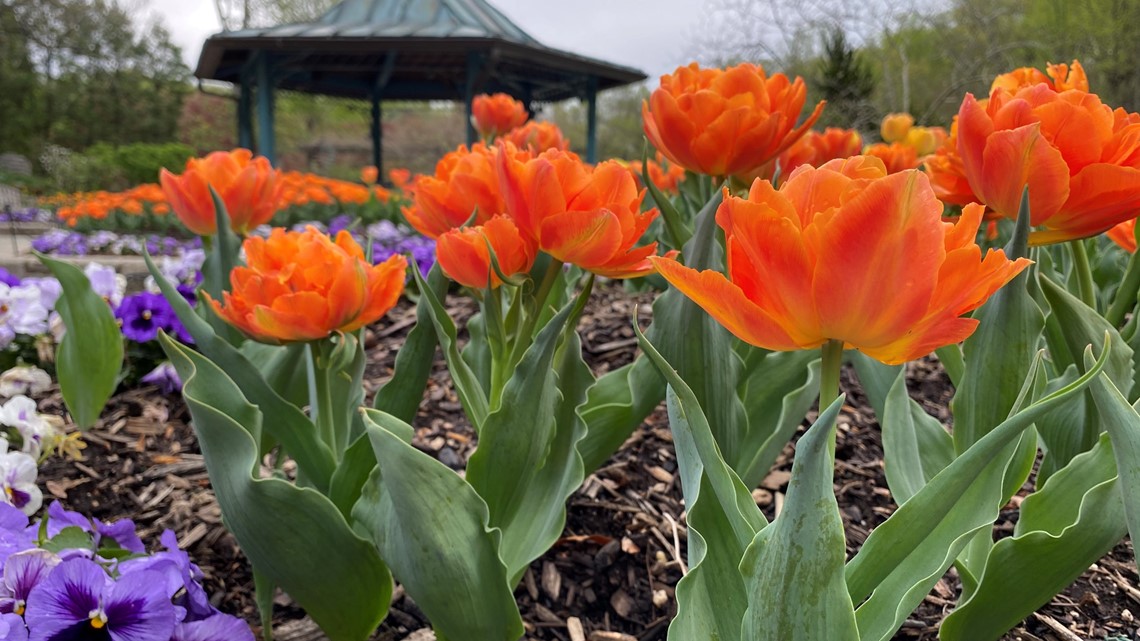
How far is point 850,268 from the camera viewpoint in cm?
54

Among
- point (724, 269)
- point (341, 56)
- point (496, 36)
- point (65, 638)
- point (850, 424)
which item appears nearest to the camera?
point (65, 638)

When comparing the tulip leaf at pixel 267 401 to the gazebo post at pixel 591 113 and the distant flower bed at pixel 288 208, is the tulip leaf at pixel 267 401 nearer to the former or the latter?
the distant flower bed at pixel 288 208

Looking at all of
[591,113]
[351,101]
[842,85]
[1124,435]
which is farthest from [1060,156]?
[351,101]

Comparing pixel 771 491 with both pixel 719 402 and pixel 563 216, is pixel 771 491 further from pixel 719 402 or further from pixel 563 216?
pixel 563 216

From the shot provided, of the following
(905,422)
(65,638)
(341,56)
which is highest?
(341,56)

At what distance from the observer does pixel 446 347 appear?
961 mm

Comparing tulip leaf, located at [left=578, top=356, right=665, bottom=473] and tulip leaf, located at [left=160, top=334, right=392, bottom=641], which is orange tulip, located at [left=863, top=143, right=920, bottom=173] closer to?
tulip leaf, located at [left=578, top=356, right=665, bottom=473]

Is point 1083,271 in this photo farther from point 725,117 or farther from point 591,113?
point 591,113

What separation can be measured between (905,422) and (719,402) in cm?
21

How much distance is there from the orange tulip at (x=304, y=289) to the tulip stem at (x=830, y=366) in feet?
1.91

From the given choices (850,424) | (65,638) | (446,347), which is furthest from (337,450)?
(850,424)

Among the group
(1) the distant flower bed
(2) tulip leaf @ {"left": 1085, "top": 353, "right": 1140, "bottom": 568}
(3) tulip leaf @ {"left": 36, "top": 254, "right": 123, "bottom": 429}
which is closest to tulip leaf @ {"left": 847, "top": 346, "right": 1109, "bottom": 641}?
(2) tulip leaf @ {"left": 1085, "top": 353, "right": 1140, "bottom": 568}

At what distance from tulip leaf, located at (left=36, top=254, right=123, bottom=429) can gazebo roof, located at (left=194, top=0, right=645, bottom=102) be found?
35.5 ft

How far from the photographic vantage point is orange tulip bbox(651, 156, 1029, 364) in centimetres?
52
